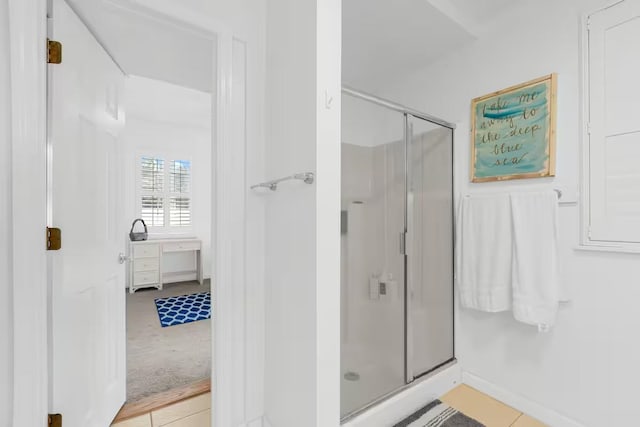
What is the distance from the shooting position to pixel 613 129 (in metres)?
1.39

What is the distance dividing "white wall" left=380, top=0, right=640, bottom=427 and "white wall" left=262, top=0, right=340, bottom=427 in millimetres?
1357

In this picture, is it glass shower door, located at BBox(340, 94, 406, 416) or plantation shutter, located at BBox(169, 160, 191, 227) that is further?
plantation shutter, located at BBox(169, 160, 191, 227)

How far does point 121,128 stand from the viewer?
5.63ft

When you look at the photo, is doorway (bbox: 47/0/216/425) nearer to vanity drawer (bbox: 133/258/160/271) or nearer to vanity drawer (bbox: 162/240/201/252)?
vanity drawer (bbox: 133/258/160/271)

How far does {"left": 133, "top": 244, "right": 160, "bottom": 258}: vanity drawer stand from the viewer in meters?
4.06

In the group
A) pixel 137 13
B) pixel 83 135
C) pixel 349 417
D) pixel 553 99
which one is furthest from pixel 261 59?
pixel 349 417

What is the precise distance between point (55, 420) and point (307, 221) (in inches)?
48.5

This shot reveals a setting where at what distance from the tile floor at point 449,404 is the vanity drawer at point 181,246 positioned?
3.01 metres

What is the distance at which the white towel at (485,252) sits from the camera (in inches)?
67.9

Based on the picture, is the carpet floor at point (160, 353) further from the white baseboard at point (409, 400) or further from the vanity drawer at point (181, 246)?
the white baseboard at point (409, 400)

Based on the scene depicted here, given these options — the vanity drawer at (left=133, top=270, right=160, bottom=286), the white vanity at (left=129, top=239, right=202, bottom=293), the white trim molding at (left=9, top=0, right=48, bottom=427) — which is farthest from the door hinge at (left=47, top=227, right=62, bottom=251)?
the vanity drawer at (left=133, top=270, right=160, bottom=286)

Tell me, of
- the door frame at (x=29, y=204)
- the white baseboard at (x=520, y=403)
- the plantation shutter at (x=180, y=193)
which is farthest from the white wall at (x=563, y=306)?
the plantation shutter at (x=180, y=193)

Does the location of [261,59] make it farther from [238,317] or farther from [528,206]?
[528,206]

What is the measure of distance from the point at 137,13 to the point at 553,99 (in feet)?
6.94
